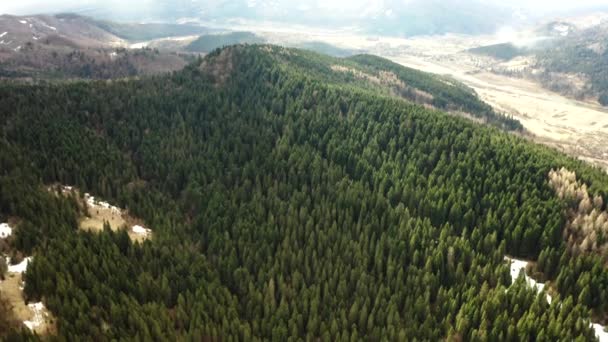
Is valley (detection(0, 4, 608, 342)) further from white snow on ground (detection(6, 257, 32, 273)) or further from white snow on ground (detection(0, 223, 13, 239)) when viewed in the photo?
white snow on ground (detection(6, 257, 32, 273))

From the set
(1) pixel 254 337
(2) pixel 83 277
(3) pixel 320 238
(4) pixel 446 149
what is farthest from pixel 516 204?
(2) pixel 83 277

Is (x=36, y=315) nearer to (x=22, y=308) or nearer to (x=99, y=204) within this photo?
(x=22, y=308)

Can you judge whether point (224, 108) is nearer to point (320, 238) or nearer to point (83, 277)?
point (320, 238)

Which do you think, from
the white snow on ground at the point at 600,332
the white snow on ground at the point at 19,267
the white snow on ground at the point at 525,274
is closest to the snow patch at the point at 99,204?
the white snow on ground at the point at 19,267

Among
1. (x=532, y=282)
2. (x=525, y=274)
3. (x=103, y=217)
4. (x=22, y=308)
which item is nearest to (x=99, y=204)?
(x=103, y=217)

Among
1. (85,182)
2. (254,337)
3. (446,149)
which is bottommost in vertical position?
(254,337)

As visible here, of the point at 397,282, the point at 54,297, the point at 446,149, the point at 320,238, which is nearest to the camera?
the point at 54,297
